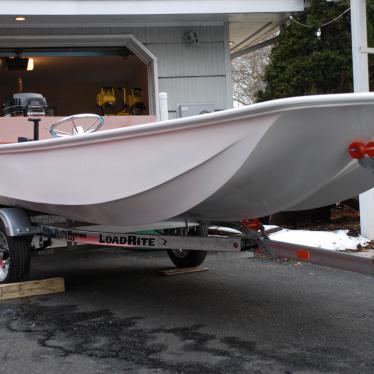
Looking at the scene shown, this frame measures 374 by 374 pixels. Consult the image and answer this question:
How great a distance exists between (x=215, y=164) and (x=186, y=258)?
9.35ft

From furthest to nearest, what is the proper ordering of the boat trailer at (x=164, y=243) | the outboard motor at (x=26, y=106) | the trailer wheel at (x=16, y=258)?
the outboard motor at (x=26, y=106)
the trailer wheel at (x=16, y=258)
the boat trailer at (x=164, y=243)

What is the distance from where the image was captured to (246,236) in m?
4.53

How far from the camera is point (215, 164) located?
3.74 m

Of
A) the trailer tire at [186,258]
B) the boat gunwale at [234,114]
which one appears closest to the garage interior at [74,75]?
the trailer tire at [186,258]

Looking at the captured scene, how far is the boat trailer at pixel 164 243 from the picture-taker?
155 inches

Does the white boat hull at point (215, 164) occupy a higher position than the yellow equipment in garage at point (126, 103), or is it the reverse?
the yellow equipment in garage at point (126, 103)

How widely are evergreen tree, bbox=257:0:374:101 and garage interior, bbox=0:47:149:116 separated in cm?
265

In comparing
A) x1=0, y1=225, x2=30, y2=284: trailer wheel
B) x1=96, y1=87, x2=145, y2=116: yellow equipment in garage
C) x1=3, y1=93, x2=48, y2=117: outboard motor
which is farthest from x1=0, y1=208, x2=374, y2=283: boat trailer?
x1=96, y1=87, x2=145, y2=116: yellow equipment in garage

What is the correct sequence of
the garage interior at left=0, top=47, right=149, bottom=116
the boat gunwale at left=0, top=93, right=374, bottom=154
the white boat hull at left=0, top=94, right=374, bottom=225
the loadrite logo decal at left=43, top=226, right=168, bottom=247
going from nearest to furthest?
the boat gunwale at left=0, top=93, right=374, bottom=154, the white boat hull at left=0, top=94, right=374, bottom=225, the loadrite logo decal at left=43, top=226, right=168, bottom=247, the garage interior at left=0, top=47, right=149, bottom=116

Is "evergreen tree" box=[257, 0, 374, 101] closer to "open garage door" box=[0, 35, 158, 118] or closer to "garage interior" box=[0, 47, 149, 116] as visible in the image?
"open garage door" box=[0, 35, 158, 118]

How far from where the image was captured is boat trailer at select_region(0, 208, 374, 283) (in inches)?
155

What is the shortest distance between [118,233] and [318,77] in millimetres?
5107

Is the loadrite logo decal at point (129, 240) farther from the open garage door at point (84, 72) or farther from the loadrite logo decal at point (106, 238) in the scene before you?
the open garage door at point (84, 72)

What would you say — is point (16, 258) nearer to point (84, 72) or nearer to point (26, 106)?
point (26, 106)
